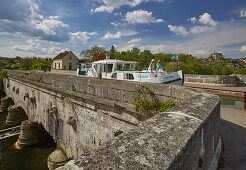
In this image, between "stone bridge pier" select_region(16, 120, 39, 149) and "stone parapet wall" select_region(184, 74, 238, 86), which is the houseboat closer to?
"stone bridge pier" select_region(16, 120, 39, 149)

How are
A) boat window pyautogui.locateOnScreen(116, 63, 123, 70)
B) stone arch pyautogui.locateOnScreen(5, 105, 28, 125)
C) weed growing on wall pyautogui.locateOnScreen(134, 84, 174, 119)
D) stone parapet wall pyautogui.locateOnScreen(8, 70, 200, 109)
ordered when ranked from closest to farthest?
stone parapet wall pyautogui.locateOnScreen(8, 70, 200, 109)
weed growing on wall pyautogui.locateOnScreen(134, 84, 174, 119)
boat window pyautogui.locateOnScreen(116, 63, 123, 70)
stone arch pyautogui.locateOnScreen(5, 105, 28, 125)

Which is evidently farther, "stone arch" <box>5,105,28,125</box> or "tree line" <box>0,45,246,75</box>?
"tree line" <box>0,45,246,75</box>

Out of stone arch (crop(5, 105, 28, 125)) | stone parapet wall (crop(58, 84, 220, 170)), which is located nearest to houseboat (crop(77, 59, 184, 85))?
stone parapet wall (crop(58, 84, 220, 170))

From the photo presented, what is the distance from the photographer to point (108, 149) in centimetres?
132

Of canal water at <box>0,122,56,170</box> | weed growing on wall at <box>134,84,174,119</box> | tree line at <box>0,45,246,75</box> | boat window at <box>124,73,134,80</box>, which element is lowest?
canal water at <box>0,122,56,170</box>

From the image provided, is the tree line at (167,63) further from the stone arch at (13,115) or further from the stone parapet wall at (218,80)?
the stone arch at (13,115)

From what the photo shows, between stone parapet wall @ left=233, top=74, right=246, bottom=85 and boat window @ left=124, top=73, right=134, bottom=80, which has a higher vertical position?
boat window @ left=124, top=73, right=134, bottom=80

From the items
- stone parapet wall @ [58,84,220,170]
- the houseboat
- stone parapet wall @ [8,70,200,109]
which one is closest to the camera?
stone parapet wall @ [58,84,220,170]

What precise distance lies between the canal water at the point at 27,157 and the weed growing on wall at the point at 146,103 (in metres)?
10.4

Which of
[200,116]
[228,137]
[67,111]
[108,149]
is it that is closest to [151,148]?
[108,149]

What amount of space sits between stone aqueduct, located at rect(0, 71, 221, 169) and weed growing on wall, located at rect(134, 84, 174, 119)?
0.49 ft

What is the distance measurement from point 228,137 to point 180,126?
4166 mm

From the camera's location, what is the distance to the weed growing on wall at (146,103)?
401 centimetres

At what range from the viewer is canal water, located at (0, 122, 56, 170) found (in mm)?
10579
